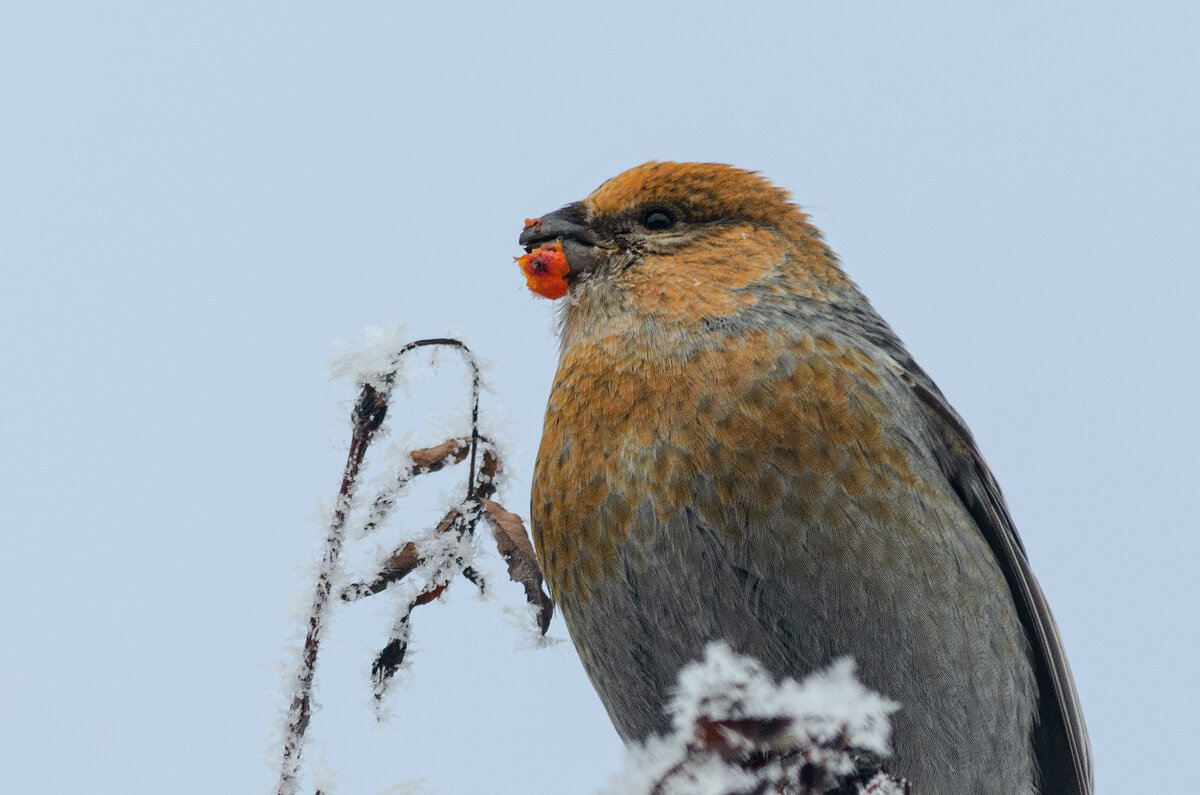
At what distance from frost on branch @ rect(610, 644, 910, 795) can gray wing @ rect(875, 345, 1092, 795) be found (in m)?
1.90

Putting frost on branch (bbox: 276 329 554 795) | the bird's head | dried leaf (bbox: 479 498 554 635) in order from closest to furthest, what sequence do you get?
frost on branch (bbox: 276 329 554 795), dried leaf (bbox: 479 498 554 635), the bird's head

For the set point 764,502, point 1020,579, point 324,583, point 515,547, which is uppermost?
point 764,502

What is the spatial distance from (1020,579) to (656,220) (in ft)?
4.53

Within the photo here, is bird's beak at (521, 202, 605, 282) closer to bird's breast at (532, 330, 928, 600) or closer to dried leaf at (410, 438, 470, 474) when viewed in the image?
bird's breast at (532, 330, 928, 600)

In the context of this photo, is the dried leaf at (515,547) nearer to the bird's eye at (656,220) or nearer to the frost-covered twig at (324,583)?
the frost-covered twig at (324,583)

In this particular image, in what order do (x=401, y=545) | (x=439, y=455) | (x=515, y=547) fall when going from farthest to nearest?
(x=515, y=547) < (x=439, y=455) < (x=401, y=545)

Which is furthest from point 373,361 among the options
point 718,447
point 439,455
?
point 718,447

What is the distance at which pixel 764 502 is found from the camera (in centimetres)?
269

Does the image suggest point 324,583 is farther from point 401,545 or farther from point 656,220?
point 656,220

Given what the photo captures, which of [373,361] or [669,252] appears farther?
[669,252]

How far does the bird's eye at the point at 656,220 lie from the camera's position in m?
3.30

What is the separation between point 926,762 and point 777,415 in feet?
2.96

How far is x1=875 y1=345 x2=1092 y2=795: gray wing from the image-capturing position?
3168 millimetres

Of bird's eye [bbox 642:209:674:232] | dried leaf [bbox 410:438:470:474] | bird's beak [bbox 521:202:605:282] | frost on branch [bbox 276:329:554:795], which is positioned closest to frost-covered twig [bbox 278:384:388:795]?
frost on branch [bbox 276:329:554:795]
